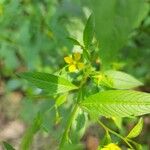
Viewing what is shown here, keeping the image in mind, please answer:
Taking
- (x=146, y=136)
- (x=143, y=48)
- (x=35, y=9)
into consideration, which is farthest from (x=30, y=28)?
(x=146, y=136)

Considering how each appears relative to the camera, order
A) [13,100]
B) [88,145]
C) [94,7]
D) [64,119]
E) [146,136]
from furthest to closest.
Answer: [13,100]
[88,145]
[146,136]
[64,119]
[94,7]

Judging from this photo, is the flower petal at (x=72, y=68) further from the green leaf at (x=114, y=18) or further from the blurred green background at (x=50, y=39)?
the green leaf at (x=114, y=18)

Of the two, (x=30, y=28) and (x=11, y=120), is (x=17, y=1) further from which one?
(x=11, y=120)

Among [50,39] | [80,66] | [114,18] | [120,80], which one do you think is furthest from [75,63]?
[50,39]

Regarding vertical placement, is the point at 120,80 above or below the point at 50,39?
below

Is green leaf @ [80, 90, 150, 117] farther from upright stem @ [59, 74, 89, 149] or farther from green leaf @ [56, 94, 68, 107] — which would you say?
green leaf @ [56, 94, 68, 107]

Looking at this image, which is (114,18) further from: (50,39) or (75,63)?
(50,39)

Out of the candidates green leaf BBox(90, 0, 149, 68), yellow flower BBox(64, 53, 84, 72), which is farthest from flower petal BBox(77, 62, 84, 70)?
green leaf BBox(90, 0, 149, 68)
